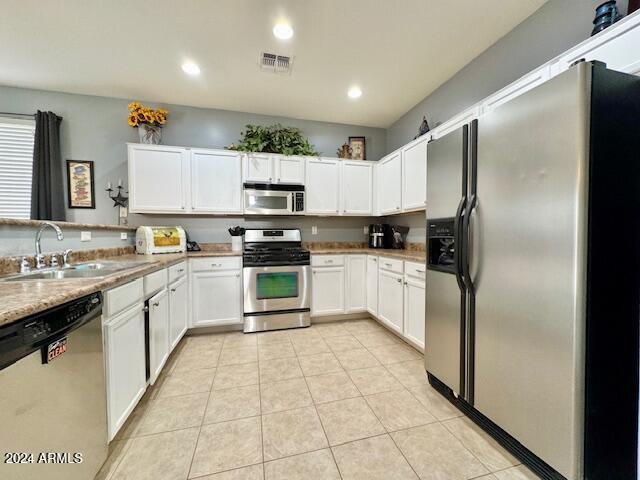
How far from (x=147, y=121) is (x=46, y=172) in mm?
1222

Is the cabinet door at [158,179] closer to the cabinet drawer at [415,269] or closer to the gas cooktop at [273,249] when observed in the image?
the gas cooktop at [273,249]

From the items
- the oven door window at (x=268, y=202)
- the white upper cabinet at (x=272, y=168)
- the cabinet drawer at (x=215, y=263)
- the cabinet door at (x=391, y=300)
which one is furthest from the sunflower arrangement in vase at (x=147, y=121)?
the cabinet door at (x=391, y=300)

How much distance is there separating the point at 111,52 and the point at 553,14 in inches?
140

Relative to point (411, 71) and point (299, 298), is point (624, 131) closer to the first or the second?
point (411, 71)

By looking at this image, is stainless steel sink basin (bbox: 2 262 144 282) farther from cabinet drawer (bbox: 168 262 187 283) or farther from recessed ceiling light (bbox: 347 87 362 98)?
recessed ceiling light (bbox: 347 87 362 98)

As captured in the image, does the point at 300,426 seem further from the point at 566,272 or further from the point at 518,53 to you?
the point at 518,53

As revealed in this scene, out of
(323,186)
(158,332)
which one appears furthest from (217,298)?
(323,186)

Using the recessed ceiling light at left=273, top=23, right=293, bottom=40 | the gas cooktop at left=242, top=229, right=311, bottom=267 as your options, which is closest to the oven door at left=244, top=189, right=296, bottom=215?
the gas cooktop at left=242, top=229, right=311, bottom=267

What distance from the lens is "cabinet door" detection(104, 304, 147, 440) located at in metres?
1.25

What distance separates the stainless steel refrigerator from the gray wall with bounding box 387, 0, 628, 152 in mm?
995

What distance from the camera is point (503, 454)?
Result: 134 cm

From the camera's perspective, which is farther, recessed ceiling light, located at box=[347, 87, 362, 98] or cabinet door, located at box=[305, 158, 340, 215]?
cabinet door, located at box=[305, 158, 340, 215]

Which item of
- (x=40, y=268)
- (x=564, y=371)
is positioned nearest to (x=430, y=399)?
(x=564, y=371)

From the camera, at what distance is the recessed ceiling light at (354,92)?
2.92 metres
